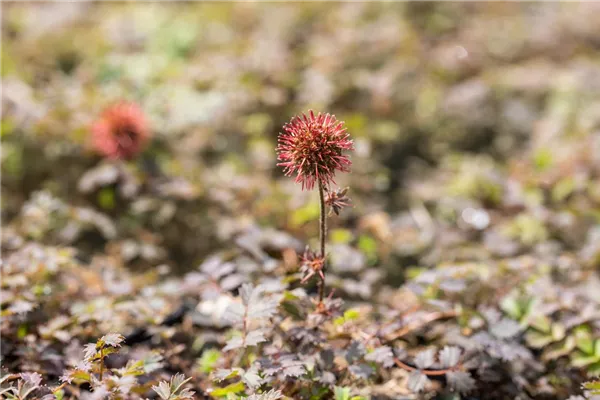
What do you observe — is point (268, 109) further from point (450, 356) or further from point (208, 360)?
point (450, 356)

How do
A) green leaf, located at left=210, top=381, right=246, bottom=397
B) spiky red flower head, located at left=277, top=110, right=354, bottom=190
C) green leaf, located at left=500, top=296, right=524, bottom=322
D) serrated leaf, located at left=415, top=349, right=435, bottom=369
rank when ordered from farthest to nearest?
1. green leaf, located at left=500, top=296, right=524, bottom=322
2. serrated leaf, located at left=415, top=349, right=435, bottom=369
3. green leaf, located at left=210, top=381, right=246, bottom=397
4. spiky red flower head, located at left=277, top=110, right=354, bottom=190

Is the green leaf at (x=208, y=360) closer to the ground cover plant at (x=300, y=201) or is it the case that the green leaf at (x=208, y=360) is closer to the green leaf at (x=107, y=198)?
the ground cover plant at (x=300, y=201)

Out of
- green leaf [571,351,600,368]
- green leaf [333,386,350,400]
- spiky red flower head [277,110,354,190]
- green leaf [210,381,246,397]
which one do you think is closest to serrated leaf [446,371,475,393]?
green leaf [333,386,350,400]

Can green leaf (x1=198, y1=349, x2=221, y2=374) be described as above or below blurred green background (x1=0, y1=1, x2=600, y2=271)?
below

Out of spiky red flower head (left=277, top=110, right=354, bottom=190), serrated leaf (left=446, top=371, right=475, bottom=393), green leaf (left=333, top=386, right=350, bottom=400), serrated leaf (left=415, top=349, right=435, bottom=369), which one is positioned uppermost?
spiky red flower head (left=277, top=110, right=354, bottom=190)

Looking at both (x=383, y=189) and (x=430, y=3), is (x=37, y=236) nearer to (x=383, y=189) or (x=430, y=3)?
Answer: (x=383, y=189)

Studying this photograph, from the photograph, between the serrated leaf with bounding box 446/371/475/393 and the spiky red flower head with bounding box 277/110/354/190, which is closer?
the spiky red flower head with bounding box 277/110/354/190

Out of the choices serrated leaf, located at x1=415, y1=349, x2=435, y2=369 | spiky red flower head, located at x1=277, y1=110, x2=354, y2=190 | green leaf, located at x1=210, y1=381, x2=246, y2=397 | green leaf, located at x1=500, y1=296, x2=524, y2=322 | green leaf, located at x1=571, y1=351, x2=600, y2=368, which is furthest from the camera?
green leaf, located at x1=500, y1=296, x2=524, y2=322

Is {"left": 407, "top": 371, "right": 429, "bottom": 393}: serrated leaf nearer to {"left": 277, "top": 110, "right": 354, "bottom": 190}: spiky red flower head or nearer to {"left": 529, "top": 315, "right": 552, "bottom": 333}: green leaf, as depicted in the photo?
{"left": 529, "top": 315, "right": 552, "bottom": 333}: green leaf
